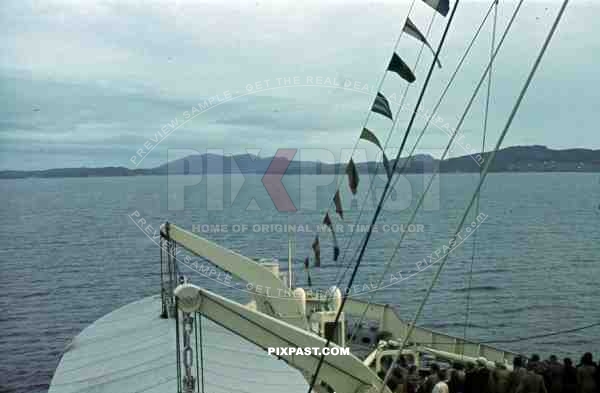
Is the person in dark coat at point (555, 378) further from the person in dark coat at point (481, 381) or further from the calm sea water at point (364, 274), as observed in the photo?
the calm sea water at point (364, 274)

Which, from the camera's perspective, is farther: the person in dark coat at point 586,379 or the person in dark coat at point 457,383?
the person in dark coat at point 457,383

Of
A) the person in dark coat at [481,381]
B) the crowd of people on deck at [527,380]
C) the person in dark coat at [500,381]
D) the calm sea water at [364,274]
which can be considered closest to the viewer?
the crowd of people on deck at [527,380]

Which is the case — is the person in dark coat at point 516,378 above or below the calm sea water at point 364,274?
above

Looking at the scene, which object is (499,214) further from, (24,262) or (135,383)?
(135,383)

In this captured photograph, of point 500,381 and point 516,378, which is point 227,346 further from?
point 516,378

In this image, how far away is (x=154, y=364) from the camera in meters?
14.0

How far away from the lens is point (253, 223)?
7869 cm

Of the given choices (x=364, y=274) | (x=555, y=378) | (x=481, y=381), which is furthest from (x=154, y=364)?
(x=364, y=274)

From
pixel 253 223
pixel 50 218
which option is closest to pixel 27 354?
pixel 253 223

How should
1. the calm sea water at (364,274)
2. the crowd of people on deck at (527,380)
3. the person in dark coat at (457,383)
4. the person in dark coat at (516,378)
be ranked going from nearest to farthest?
the crowd of people on deck at (527,380) → the person in dark coat at (516,378) → the person in dark coat at (457,383) → the calm sea water at (364,274)

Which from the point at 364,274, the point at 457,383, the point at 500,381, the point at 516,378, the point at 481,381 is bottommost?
the point at 364,274

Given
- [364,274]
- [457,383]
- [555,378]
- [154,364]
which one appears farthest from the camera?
[364,274]

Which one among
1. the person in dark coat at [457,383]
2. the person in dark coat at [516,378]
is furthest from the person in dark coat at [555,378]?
the person in dark coat at [457,383]

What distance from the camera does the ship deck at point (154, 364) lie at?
42.2ft
